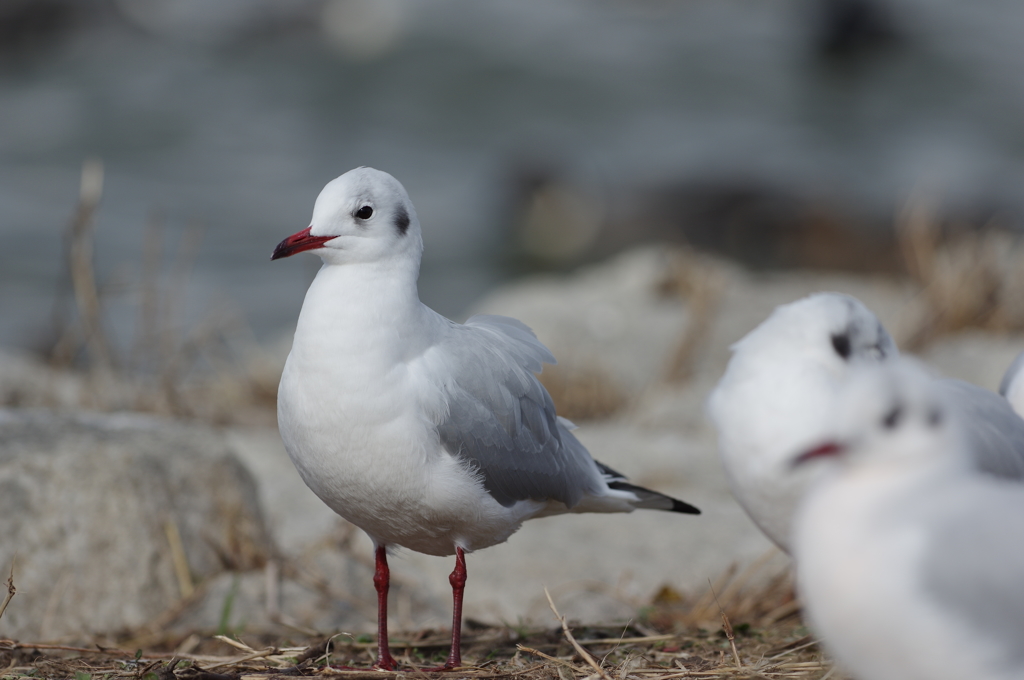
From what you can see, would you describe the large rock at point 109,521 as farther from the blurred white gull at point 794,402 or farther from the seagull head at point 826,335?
the seagull head at point 826,335

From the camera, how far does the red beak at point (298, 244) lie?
3213 mm

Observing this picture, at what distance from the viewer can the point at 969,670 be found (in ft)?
6.70

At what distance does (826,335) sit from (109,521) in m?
2.77

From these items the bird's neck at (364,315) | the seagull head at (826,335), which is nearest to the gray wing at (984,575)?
the seagull head at (826,335)

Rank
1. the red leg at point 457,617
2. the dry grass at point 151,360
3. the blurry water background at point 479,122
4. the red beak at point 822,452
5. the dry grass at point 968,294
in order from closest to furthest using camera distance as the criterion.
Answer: the red beak at point 822,452 → the red leg at point 457,617 → the dry grass at point 151,360 → the dry grass at point 968,294 → the blurry water background at point 479,122

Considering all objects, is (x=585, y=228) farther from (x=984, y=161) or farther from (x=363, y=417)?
(x=363, y=417)

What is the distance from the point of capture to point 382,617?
3475 millimetres

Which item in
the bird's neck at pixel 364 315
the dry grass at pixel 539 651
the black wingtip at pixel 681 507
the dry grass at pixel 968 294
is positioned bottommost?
the dry grass at pixel 539 651

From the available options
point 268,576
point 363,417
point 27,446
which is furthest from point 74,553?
point 363,417

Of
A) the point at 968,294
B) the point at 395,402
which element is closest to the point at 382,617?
the point at 395,402

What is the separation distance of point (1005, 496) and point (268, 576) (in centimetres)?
302

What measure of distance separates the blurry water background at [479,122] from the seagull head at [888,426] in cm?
868

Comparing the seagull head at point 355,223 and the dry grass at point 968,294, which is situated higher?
the seagull head at point 355,223

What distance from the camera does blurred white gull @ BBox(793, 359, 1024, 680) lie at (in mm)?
2029
